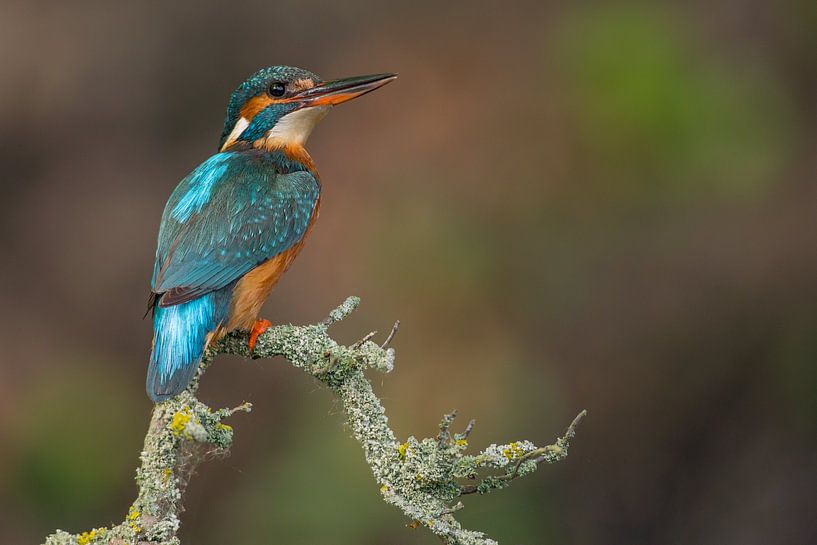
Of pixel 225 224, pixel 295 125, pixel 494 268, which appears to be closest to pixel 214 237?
pixel 225 224

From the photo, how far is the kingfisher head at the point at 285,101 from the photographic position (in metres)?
2.82

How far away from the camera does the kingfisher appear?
7.70 ft

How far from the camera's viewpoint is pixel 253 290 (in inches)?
101

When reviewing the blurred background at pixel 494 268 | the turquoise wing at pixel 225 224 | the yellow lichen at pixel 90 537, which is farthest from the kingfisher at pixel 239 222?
the blurred background at pixel 494 268

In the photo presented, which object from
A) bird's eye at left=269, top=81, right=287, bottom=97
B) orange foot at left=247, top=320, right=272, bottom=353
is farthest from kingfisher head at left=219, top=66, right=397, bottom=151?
orange foot at left=247, top=320, right=272, bottom=353

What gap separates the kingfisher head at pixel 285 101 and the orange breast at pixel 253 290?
0.34m

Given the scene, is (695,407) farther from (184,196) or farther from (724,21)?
(184,196)

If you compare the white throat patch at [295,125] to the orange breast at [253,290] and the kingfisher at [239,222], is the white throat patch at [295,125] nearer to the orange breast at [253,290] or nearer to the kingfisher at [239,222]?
the kingfisher at [239,222]

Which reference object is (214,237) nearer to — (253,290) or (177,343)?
(253,290)

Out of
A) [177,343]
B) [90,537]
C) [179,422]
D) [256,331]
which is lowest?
[90,537]

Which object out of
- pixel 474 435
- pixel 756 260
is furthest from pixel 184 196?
pixel 756 260

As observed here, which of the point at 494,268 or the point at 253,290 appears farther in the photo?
the point at 494,268

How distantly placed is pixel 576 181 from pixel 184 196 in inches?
86.0

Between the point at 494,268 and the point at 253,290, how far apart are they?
71.3 inches
